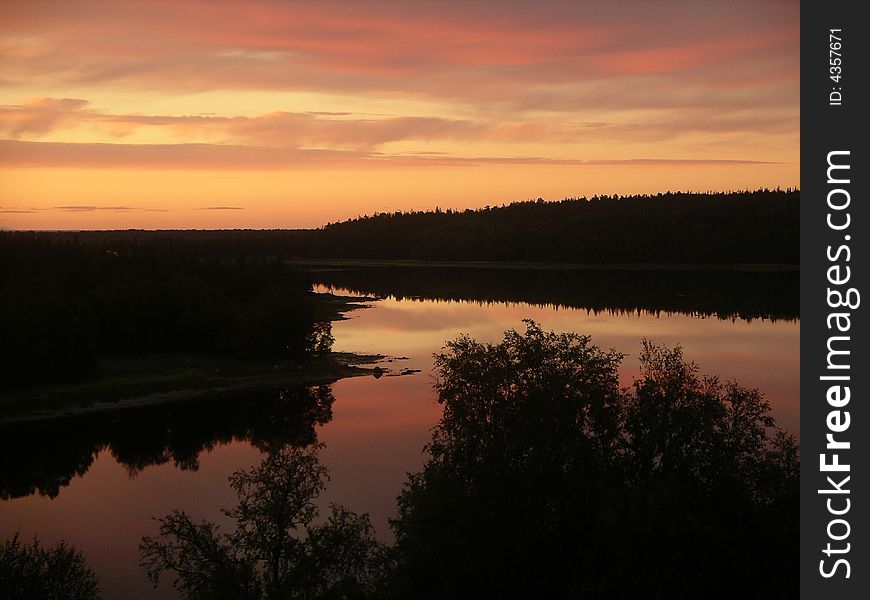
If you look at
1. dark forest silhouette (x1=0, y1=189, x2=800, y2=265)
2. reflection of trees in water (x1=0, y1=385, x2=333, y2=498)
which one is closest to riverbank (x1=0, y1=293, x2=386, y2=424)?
reflection of trees in water (x1=0, y1=385, x2=333, y2=498)

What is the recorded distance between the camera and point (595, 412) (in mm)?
17641

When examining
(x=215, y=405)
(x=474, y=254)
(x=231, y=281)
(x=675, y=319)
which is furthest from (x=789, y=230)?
(x=215, y=405)

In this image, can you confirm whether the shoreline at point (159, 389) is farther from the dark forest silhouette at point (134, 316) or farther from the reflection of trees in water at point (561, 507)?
the reflection of trees in water at point (561, 507)

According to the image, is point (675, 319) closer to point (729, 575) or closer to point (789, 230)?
point (729, 575)

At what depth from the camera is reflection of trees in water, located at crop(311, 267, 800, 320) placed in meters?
81.2

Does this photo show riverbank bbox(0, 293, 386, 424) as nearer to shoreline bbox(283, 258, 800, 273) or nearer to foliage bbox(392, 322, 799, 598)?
foliage bbox(392, 322, 799, 598)

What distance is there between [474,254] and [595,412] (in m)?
149

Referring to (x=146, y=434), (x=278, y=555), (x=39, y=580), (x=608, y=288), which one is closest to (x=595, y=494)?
(x=278, y=555)

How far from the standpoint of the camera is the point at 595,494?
1589 centimetres

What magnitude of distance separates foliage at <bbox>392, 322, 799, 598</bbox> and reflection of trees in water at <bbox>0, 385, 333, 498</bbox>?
1838 cm

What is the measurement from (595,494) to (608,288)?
90.0m

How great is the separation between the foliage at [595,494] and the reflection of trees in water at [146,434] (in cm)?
1838

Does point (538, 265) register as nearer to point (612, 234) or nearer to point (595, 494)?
point (612, 234)

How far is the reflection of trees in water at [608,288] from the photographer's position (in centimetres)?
8119
